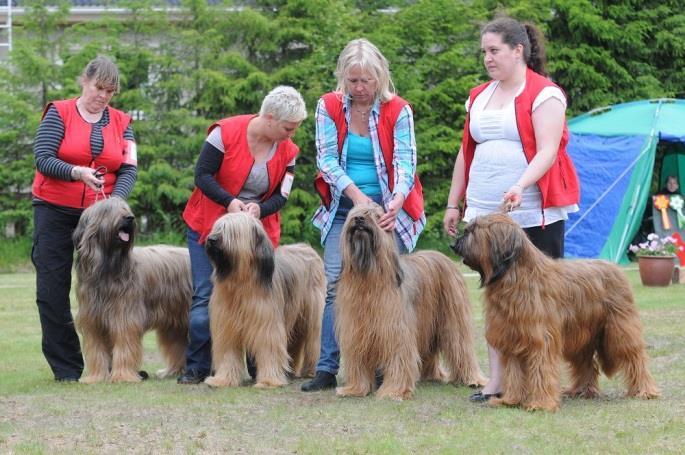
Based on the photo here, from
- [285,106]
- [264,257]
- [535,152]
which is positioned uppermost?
[285,106]

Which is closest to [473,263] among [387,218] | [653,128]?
[387,218]

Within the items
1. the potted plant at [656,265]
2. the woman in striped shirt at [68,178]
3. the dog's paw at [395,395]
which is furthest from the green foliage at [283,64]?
the dog's paw at [395,395]

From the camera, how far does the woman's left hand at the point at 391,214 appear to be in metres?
5.95

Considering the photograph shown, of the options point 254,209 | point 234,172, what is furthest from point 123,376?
point 234,172

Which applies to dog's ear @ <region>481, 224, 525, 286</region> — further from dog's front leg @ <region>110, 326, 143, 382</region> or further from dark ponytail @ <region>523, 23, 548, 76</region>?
dog's front leg @ <region>110, 326, 143, 382</region>

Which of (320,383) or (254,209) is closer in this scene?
(320,383)

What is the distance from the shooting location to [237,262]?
6371mm

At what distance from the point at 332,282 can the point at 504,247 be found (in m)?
1.32

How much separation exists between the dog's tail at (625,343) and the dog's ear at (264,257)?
75.8 inches

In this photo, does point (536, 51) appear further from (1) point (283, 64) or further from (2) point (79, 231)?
(1) point (283, 64)

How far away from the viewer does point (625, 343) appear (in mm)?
5723

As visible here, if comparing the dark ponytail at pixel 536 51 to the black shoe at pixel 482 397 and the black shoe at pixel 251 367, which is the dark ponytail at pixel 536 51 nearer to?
the black shoe at pixel 482 397

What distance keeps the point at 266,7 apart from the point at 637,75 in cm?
611

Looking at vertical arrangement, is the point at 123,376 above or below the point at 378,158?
below
